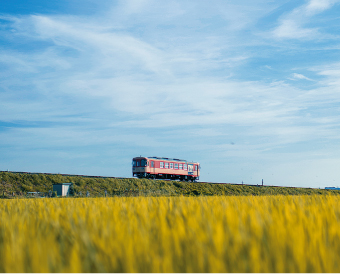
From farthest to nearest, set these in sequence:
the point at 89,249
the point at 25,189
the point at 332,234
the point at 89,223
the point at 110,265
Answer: the point at 25,189, the point at 89,223, the point at 332,234, the point at 89,249, the point at 110,265

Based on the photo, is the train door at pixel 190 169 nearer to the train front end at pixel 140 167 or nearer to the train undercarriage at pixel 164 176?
the train undercarriage at pixel 164 176

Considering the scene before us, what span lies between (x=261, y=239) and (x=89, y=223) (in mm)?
1788

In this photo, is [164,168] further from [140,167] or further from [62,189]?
[62,189]

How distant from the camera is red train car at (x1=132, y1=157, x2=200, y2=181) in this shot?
114 ft

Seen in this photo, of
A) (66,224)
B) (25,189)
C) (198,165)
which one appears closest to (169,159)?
(198,165)

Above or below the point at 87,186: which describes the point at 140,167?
above

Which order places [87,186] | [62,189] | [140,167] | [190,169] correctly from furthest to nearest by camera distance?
[190,169] → [140,167] → [87,186] → [62,189]

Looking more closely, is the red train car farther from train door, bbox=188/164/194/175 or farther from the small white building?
the small white building

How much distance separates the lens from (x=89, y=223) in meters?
3.20

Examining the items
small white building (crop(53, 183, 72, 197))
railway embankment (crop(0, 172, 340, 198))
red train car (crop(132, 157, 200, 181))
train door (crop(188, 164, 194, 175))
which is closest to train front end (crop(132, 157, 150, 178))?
red train car (crop(132, 157, 200, 181))

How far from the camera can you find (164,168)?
37188mm

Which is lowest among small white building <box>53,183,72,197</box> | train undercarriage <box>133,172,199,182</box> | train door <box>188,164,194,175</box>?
small white building <box>53,183,72,197</box>

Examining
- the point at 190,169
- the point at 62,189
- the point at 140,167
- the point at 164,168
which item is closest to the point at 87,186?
the point at 62,189

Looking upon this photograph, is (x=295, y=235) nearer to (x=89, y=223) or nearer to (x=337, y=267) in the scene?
(x=337, y=267)
